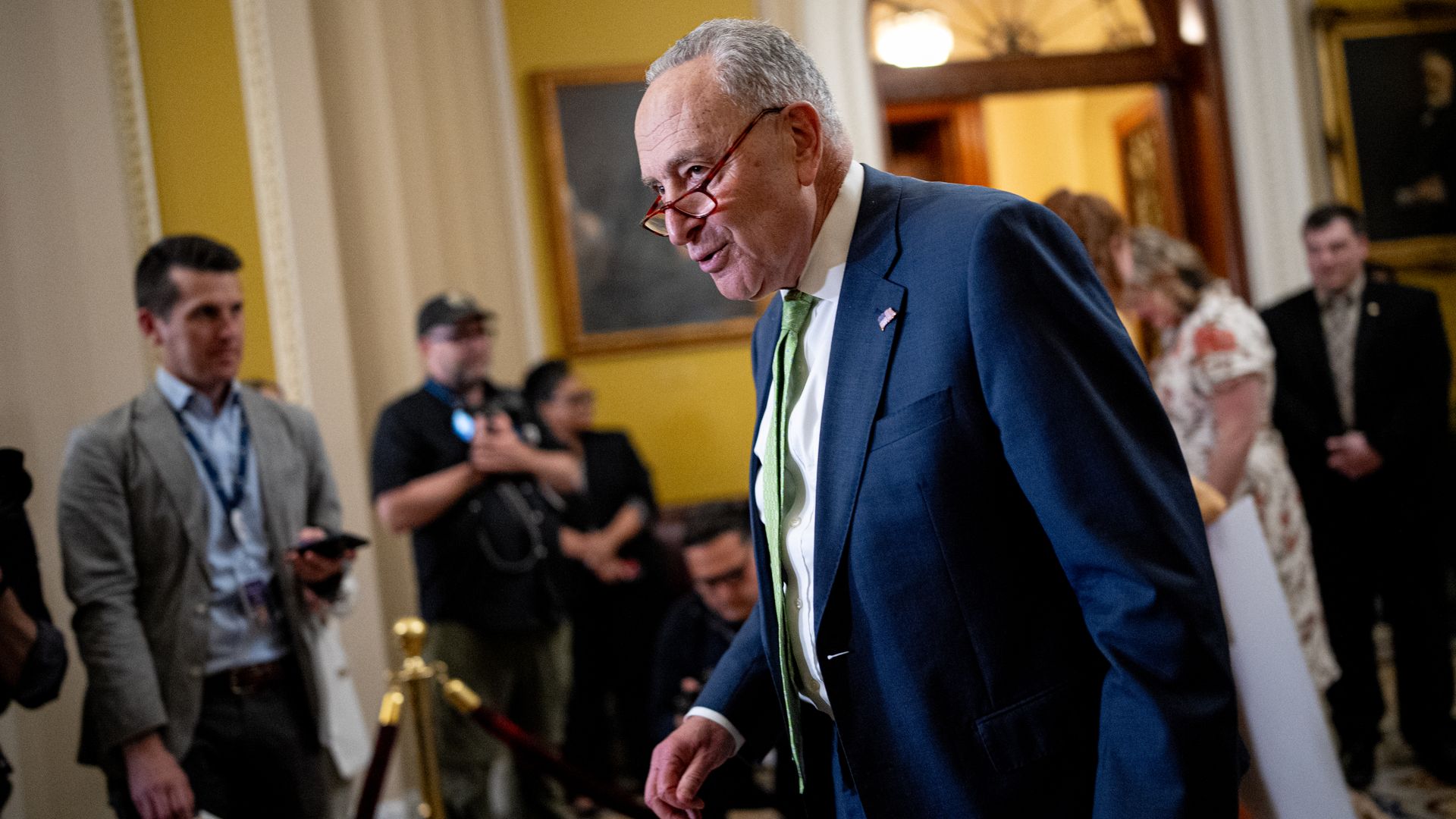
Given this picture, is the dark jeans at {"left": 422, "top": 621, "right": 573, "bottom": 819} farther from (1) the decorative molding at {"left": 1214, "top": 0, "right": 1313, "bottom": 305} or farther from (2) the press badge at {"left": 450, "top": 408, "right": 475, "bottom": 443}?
(1) the decorative molding at {"left": 1214, "top": 0, "right": 1313, "bottom": 305}

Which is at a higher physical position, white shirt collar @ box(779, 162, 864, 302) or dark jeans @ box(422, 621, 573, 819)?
white shirt collar @ box(779, 162, 864, 302)

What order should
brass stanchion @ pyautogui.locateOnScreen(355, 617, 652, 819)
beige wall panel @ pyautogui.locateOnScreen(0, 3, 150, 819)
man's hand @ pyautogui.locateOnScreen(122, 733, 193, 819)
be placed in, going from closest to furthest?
man's hand @ pyautogui.locateOnScreen(122, 733, 193, 819)
beige wall panel @ pyautogui.locateOnScreen(0, 3, 150, 819)
brass stanchion @ pyautogui.locateOnScreen(355, 617, 652, 819)

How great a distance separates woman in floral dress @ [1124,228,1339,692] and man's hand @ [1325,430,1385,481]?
0.64m

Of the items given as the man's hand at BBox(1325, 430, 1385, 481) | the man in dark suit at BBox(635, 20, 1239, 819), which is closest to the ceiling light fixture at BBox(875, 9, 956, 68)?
the man's hand at BBox(1325, 430, 1385, 481)

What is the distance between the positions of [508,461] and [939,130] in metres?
5.44

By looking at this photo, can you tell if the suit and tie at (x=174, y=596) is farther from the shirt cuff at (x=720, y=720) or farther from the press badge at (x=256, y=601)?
the shirt cuff at (x=720, y=720)

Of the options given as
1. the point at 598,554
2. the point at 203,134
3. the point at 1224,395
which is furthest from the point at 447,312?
the point at 1224,395

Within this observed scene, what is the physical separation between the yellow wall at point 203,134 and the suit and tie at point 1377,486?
155 inches

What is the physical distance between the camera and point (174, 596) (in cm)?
252

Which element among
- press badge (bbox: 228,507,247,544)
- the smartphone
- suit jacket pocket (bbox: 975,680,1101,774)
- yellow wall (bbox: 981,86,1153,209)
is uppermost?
yellow wall (bbox: 981,86,1153,209)

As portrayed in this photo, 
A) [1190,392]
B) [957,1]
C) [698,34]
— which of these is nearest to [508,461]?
[1190,392]

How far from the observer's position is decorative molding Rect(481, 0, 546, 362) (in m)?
5.99

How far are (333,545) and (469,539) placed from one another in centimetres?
134

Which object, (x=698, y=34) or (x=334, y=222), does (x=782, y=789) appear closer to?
(x=698, y=34)
